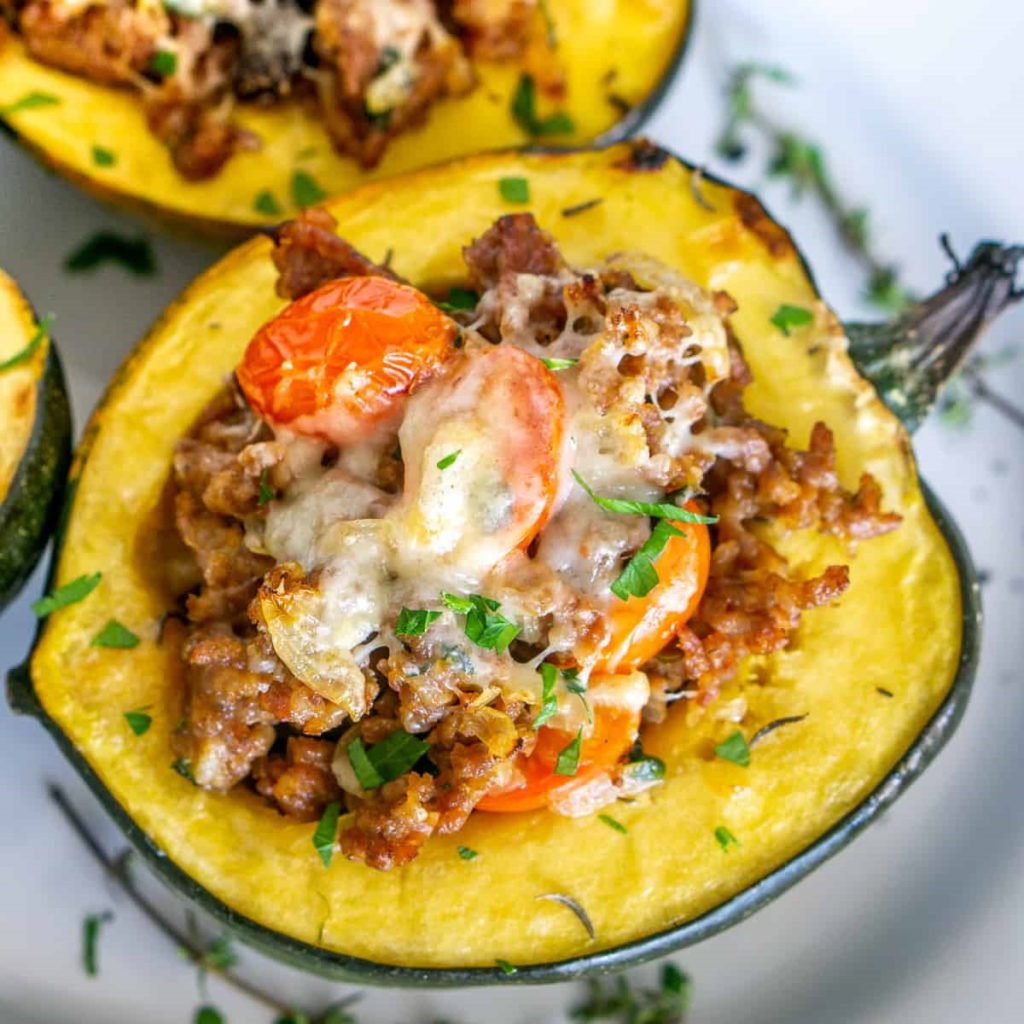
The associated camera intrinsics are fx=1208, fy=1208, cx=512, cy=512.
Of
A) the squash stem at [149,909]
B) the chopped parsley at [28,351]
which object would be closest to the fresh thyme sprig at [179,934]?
the squash stem at [149,909]

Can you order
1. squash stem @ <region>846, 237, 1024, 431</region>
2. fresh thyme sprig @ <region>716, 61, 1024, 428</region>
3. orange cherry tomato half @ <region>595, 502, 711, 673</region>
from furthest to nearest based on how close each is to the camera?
1. fresh thyme sprig @ <region>716, 61, 1024, 428</region>
2. squash stem @ <region>846, 237, 1024, 431</region>
3. orange cherry tomato half @ <region>595, 502, 711, 673</region>

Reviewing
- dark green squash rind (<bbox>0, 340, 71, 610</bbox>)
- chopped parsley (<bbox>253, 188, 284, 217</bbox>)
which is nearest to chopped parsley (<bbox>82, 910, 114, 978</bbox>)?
dark green squash rind (<bbox>0, 340, 71, 610</bbox>)

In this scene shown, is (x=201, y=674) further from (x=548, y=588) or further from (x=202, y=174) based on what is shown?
(x=202, y=174)

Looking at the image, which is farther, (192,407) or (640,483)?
(192,407)

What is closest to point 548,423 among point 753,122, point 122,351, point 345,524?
point 345,524

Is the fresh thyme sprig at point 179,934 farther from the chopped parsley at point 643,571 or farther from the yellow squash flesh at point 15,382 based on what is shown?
the chopped parsley at point 643,571

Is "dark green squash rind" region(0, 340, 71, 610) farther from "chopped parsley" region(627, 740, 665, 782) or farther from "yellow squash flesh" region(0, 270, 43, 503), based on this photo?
"chopped parsley" region(627, 740, 665, 782)

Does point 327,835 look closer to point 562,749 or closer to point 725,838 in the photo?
point 562,749
